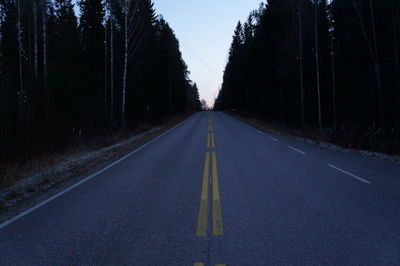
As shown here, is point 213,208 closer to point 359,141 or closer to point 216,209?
point 216,209

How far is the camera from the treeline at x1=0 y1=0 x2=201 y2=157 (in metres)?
11.3

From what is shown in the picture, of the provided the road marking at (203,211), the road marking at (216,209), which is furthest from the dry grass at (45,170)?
the road marking at (216,209)

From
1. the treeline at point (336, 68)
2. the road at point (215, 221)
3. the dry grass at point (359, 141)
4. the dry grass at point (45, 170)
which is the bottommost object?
the road at point (215, 221)

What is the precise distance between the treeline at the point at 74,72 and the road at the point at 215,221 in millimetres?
5431

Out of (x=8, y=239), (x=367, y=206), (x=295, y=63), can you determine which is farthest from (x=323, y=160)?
(x=295, y=63)

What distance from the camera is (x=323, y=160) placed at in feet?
33.7

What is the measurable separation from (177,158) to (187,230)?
659 cm

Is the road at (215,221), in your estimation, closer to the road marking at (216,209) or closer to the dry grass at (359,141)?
the road marking at (216,209)

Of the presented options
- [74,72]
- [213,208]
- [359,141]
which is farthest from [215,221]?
[74,72]

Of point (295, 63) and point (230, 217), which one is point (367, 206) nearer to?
point (230, 217)

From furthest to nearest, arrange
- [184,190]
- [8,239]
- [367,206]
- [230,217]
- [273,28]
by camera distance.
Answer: [273,28] → [184,190] → [367,206] → [230,217] → [8,239]

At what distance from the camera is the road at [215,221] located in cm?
344

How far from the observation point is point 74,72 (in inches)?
1024

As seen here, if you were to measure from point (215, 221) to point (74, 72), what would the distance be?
25.8 m
